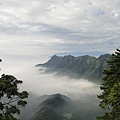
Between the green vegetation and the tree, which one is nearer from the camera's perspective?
the green vegetation

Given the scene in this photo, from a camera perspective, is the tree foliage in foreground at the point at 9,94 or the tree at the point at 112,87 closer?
the tree foliage in foreground at the point at 9,94

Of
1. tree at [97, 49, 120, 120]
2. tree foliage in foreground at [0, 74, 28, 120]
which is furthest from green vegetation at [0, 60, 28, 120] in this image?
tree at [97, 49, 120, 120]

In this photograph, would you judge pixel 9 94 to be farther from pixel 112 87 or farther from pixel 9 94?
pixel 112 87

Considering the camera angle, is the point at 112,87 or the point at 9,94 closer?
the point at 9,94

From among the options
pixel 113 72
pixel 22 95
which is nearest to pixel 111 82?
pixel 113 72

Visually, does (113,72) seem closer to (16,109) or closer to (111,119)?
(111,119)

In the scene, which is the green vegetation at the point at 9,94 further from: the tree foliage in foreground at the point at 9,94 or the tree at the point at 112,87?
the tree at the point at 112,87

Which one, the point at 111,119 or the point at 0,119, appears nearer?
the point at 0,119

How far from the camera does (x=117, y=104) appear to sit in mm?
33094

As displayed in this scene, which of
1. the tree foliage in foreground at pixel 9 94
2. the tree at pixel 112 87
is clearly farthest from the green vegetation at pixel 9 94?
the tree at pixel 112 87

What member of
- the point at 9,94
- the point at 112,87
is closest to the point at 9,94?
the point at 9,94

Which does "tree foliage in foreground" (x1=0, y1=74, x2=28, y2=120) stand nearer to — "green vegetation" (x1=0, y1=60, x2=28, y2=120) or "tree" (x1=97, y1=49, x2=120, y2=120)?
"green vegetation" (x1=0, y1=60, x2=28, y2=120)

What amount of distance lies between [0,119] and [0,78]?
14.7 feet

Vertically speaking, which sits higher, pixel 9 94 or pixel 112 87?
pixel 112 87
